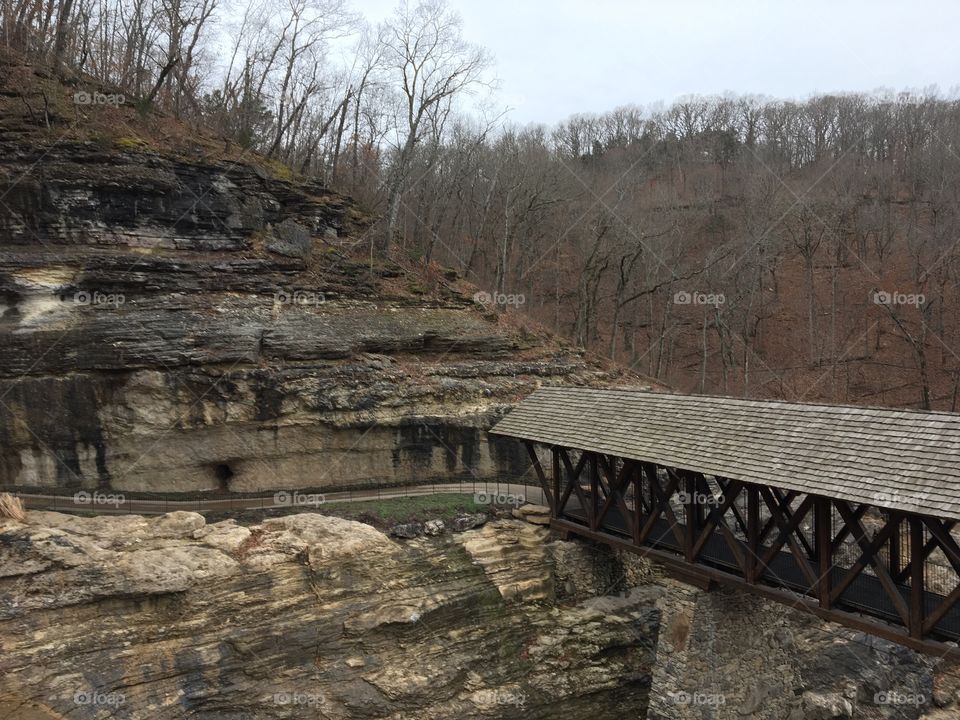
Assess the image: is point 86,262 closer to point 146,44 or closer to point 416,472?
point 416,472

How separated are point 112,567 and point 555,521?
30.2ft

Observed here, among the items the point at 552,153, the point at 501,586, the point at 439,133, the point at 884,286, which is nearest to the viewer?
the point at 501,586

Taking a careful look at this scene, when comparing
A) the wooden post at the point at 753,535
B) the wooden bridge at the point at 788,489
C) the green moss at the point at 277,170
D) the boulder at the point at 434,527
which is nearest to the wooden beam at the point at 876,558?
the wooden bridge at the point at 788,489

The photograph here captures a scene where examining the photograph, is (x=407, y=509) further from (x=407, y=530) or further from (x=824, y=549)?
(x=824, y=549)

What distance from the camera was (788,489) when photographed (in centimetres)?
966

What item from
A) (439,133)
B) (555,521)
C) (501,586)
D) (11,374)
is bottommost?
(501,586)

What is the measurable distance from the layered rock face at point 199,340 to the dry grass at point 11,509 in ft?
8.00

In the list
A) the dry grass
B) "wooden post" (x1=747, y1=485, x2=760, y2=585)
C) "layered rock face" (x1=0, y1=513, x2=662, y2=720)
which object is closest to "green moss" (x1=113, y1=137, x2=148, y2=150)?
the dry grass

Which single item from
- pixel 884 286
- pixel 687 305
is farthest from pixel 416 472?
pixel 884 286

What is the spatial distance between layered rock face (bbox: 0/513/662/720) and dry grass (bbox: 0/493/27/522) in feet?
0.82

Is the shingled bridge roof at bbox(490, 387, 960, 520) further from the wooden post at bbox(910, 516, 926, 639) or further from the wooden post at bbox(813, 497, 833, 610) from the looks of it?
the wooden post at bbox(813, 497, 833, 610)

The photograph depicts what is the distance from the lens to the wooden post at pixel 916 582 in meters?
8.75

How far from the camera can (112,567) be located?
11.8 metres

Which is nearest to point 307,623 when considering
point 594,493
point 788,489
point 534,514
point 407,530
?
point 407,530
